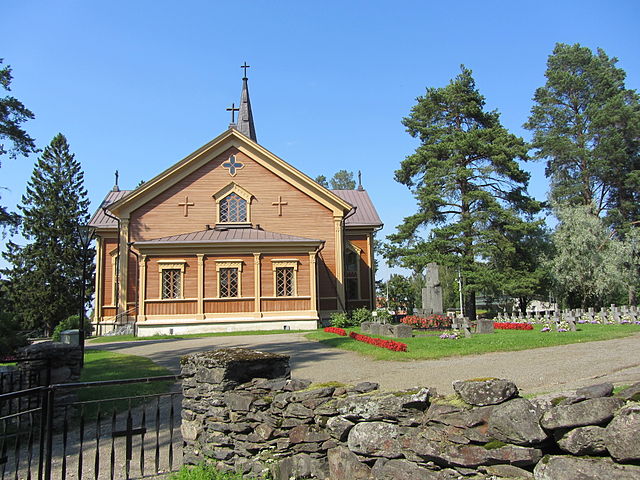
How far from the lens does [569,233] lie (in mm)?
34000

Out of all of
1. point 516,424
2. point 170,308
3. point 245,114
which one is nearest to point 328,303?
point 170,308

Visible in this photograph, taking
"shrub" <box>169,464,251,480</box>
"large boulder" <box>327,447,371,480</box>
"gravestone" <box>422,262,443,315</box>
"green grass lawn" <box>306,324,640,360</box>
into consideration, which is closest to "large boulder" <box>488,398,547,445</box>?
"large boulder" <box>327,447,371,480</box>

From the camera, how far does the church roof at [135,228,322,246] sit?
81.2ft

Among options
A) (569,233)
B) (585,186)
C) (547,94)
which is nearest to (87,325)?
(569,233)

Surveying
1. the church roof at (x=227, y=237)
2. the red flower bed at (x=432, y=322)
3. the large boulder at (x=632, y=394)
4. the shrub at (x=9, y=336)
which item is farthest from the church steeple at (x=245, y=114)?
the large boulder at (x=632, y=394)

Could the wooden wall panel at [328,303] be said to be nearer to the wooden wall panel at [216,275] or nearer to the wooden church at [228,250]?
the wooden church at [228,250]

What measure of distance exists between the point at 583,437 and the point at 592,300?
36954 mm

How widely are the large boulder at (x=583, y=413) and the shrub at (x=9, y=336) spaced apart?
12343 mm

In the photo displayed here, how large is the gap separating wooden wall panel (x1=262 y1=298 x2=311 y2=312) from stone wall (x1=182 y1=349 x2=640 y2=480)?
1838 cm

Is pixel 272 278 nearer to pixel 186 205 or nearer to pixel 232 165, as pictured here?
pixel 186 205

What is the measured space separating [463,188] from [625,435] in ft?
108

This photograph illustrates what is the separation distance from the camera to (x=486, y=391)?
3830 millimetres

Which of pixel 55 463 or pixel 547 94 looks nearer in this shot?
pixel 55 463

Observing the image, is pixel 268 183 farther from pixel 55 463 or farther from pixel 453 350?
pixel 55 463
